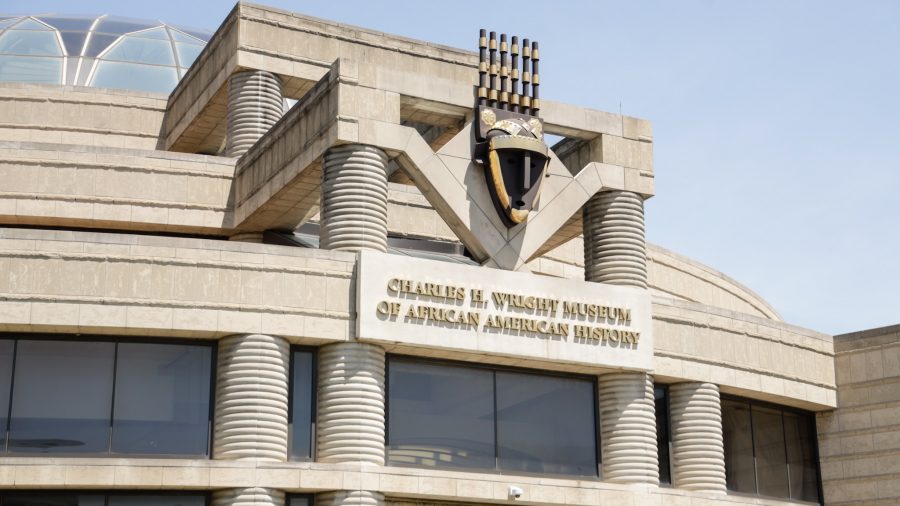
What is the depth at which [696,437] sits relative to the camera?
119 ft

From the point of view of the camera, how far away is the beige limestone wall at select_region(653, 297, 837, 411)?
36250 mm

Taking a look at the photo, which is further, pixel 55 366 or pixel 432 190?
pixel 432 190

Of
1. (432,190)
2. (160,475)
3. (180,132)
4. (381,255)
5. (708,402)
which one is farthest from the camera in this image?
(180,132)

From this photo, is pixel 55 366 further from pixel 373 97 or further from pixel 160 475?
pixel 373 97

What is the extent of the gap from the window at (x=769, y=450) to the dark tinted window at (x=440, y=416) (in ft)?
26.9

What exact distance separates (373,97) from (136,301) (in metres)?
7.64

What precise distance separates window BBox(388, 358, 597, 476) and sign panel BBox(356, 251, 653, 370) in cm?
116

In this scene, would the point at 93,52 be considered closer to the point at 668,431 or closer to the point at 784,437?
the point at 668,431

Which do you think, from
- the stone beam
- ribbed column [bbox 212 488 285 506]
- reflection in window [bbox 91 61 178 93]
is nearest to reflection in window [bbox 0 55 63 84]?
reflection in window [bbox 91 61 178 93]

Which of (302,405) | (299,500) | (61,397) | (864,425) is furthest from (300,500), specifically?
(864,425)

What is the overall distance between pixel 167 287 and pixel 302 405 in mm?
4086

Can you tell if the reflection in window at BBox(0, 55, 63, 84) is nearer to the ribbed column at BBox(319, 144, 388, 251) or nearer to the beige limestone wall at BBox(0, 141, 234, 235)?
the beige limestone wall at BBox(0, 141, 234, 235)

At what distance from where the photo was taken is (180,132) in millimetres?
48438

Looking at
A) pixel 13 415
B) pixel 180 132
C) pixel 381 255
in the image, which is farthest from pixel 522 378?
pixel 180 132
